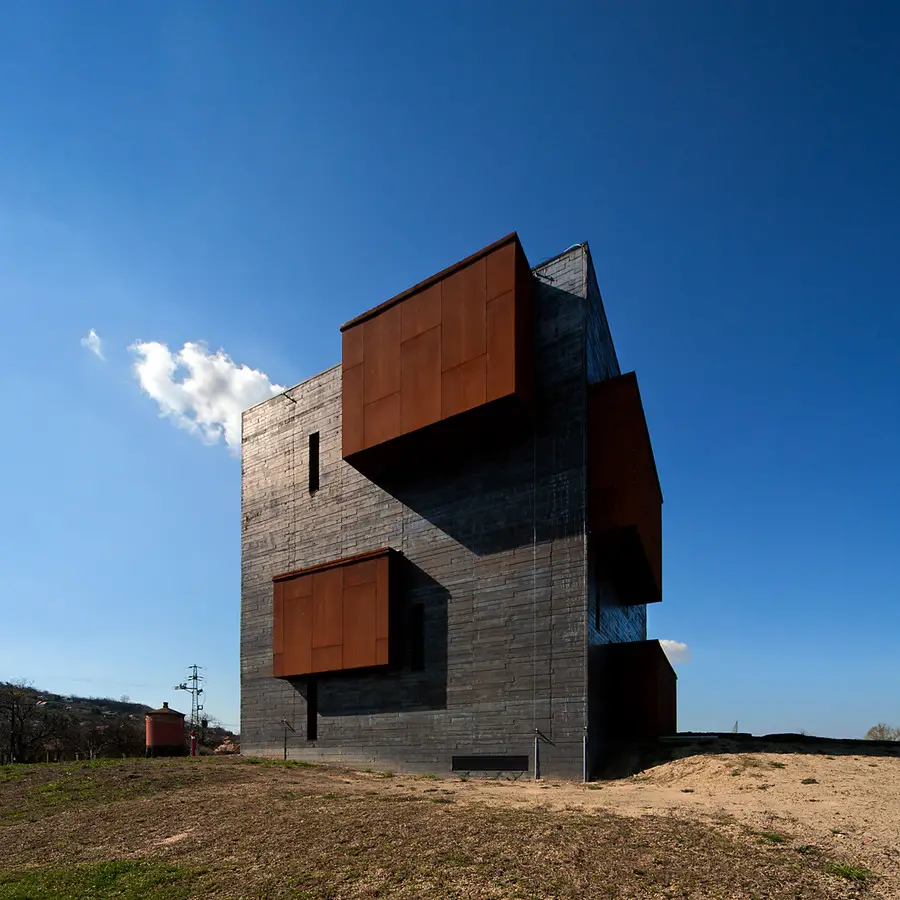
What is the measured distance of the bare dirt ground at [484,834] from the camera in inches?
354

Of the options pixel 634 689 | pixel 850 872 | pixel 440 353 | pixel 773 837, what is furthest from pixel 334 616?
pixel 850 872

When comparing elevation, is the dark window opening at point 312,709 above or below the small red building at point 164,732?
above

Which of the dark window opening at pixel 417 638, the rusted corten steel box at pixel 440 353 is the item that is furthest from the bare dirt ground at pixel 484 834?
the rusted corten steel box at pixel 440 353

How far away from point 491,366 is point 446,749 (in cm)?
1123

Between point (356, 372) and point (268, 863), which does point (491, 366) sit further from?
point (268, 863)

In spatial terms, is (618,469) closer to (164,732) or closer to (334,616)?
(334,616)

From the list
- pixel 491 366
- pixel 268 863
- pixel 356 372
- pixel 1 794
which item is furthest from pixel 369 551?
pixel 268 863

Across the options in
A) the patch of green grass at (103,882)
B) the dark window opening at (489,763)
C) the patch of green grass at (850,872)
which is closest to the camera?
the patch of green grass at (850,872)

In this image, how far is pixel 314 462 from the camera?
92.6 ft

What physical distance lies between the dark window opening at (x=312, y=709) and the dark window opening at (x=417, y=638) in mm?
4814

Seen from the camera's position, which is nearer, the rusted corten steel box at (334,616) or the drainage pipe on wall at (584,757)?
the drainage pipe on wall at (584,757)

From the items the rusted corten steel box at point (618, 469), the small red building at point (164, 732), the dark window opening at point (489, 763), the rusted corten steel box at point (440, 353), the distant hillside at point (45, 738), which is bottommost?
the distant hillside at point (45, 738)

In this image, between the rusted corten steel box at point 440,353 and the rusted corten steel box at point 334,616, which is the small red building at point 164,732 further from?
the rusted corten steel box at point 440,353

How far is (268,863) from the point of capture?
10.4m
